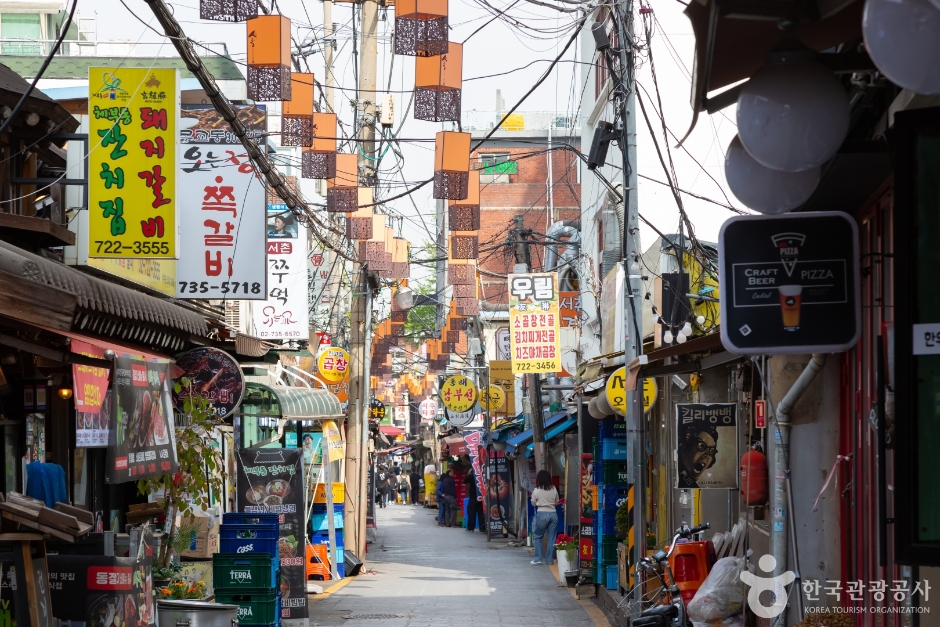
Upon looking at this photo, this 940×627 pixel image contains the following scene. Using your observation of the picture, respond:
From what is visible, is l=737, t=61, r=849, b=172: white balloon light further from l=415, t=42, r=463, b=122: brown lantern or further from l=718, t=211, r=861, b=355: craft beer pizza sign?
l=415, t=42, r=463, b=122: brown lantern

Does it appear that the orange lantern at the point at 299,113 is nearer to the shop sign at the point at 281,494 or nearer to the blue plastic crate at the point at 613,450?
the shop sign at the point at 281,494

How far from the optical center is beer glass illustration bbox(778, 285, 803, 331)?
18.3ft

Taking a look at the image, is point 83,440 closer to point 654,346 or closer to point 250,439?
point 654,346

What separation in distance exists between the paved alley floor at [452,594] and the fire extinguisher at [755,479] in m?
6.85

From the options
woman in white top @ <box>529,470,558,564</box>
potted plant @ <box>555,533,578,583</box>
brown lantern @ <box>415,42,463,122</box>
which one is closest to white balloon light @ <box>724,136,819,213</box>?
brown lantern @ <box>415,42,463,122</box>

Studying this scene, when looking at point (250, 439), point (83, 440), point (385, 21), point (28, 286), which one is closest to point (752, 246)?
point (28, 286)

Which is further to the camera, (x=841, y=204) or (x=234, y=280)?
(x=234, y=280)

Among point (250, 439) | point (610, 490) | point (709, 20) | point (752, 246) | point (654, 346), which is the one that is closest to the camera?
point (709, 20)

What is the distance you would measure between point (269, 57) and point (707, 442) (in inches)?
244

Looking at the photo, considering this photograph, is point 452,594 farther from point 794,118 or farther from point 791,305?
point 794,118

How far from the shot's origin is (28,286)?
6758 millimetres

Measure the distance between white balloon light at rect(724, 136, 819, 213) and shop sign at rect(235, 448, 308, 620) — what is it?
39.8ft

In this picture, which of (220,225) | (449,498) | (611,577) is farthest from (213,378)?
(449,498)

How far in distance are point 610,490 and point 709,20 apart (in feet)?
51.8
